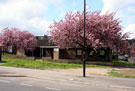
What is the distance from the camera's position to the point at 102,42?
23.8m


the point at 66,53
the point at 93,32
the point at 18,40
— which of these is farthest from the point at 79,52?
the point at 18,40

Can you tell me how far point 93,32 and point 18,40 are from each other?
17894 mm

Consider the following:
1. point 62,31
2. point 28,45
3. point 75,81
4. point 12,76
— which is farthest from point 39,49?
point 75,81

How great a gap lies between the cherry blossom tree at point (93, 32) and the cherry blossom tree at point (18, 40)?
10.6 meters

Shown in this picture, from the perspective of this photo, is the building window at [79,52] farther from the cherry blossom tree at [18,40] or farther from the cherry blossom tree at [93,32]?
the cherry blossom tree at [18,40]

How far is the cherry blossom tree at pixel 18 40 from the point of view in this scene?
3368 cm

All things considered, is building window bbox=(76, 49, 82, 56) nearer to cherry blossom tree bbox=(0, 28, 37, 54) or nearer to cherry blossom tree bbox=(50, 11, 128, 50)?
cherry blossom tree bbox=(50, 11, 128, 50)

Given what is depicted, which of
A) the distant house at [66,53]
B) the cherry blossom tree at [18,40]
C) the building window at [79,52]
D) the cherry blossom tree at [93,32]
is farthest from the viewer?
the cherry blossom tree at [18,40]

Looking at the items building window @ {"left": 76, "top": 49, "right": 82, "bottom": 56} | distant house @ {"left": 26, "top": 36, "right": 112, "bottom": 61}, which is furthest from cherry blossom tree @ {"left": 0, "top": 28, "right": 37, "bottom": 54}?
building window @ {"left": 76, "top": 49, "right": 82, "bottom": 56}

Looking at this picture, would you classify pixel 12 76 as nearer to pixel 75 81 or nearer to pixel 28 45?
pixel 75 81

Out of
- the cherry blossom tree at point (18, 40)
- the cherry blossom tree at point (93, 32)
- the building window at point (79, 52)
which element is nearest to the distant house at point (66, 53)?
the building window at point (79, 52)

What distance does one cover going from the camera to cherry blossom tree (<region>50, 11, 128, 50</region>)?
23.2m

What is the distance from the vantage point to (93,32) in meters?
23.8

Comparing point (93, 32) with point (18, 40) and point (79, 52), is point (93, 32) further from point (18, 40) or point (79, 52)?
point (18, 40)
